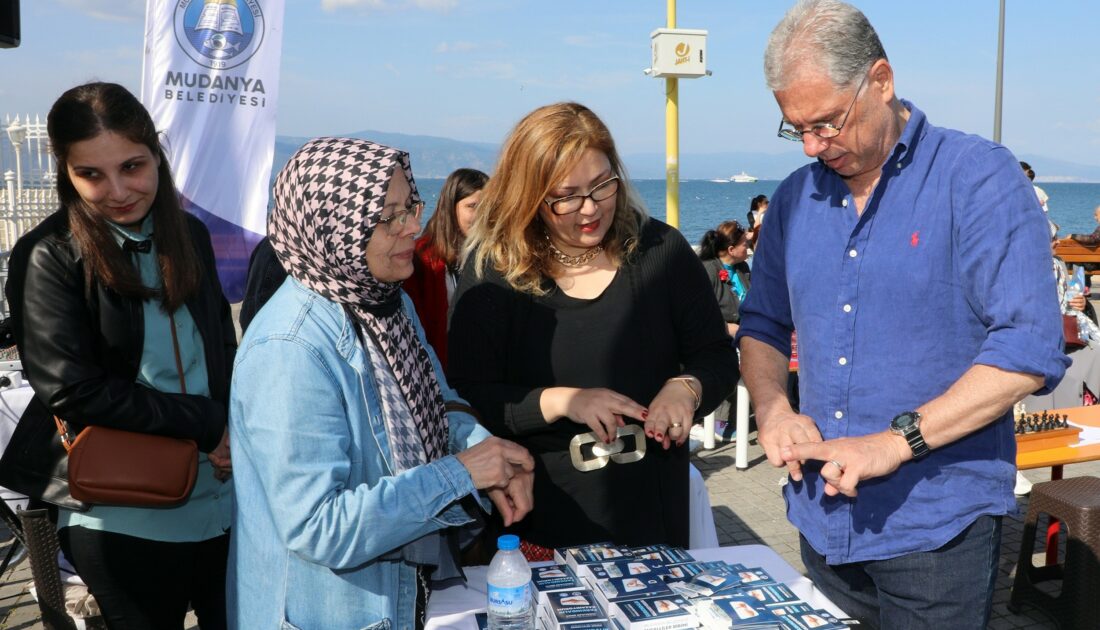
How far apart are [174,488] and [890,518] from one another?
5.70 ft

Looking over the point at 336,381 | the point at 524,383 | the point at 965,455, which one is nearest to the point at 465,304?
the point at 524,383

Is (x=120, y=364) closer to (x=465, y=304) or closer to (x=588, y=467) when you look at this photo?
(x=465, y=304)

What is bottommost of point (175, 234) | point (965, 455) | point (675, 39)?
point (965, 455)

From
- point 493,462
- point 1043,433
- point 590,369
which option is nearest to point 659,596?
point 493,462

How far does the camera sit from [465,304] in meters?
2.39

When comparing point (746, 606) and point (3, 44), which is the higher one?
point (3, 44)

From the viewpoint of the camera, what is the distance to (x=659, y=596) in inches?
67.9

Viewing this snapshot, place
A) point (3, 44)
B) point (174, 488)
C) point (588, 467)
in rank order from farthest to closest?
point (3, 44)
point (588, 467)
point (174, 488)

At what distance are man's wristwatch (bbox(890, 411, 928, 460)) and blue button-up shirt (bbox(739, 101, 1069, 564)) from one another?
121 millimetres

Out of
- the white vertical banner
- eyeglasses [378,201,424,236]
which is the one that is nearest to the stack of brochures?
eyeglasses [378,201,424,236]

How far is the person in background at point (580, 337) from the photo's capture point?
226 centimetres

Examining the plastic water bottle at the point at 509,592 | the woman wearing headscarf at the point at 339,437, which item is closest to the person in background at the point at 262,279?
the woman wearing headscarf at the point at 339,437

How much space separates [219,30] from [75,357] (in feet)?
13.5

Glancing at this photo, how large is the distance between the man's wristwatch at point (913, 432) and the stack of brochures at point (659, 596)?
39cm
